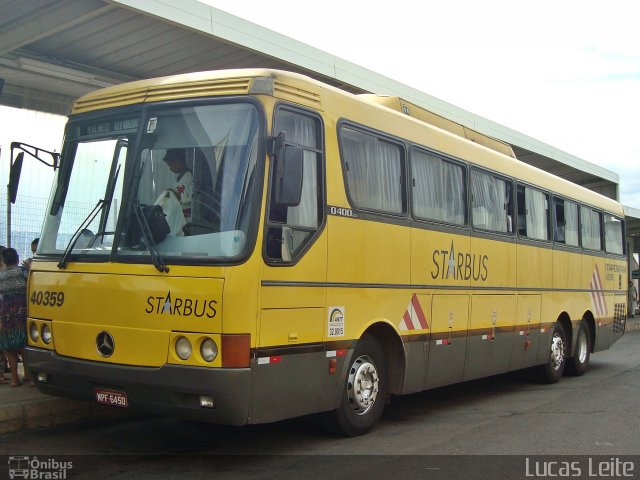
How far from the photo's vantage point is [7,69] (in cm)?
1066

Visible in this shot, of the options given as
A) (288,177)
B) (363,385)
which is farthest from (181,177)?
(363,385)

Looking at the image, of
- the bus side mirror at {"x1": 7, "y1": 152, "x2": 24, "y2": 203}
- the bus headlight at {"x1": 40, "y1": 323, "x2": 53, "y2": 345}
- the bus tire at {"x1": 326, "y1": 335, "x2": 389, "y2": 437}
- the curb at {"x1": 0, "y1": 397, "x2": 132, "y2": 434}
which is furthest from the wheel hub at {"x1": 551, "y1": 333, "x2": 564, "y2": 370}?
the bus side mirror at {"x1": 7, "y1": 152, "x2": 24, "y2": 203}

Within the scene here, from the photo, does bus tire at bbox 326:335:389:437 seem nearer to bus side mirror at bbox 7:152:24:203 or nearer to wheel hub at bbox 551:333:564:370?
bus side mirror at bbox 7:152:24:203

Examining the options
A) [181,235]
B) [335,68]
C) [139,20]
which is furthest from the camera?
[335,68]

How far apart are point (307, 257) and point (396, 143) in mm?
2298

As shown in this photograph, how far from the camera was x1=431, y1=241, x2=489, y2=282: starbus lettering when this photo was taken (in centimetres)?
862

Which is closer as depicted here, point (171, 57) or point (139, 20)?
point (139, 20)

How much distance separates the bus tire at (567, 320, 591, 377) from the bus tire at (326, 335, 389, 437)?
6.70 m

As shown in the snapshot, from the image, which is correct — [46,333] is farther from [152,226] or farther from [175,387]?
[175,387]

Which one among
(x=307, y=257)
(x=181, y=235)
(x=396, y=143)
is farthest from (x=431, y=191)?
(x=181, y=235)

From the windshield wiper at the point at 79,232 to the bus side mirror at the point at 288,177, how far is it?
168 centimetres

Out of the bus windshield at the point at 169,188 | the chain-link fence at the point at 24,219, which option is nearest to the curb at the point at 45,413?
the bus windshield at the point at 169,188

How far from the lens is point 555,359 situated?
1231 cm

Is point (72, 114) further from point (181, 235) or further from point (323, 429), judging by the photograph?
point (323, 429)
